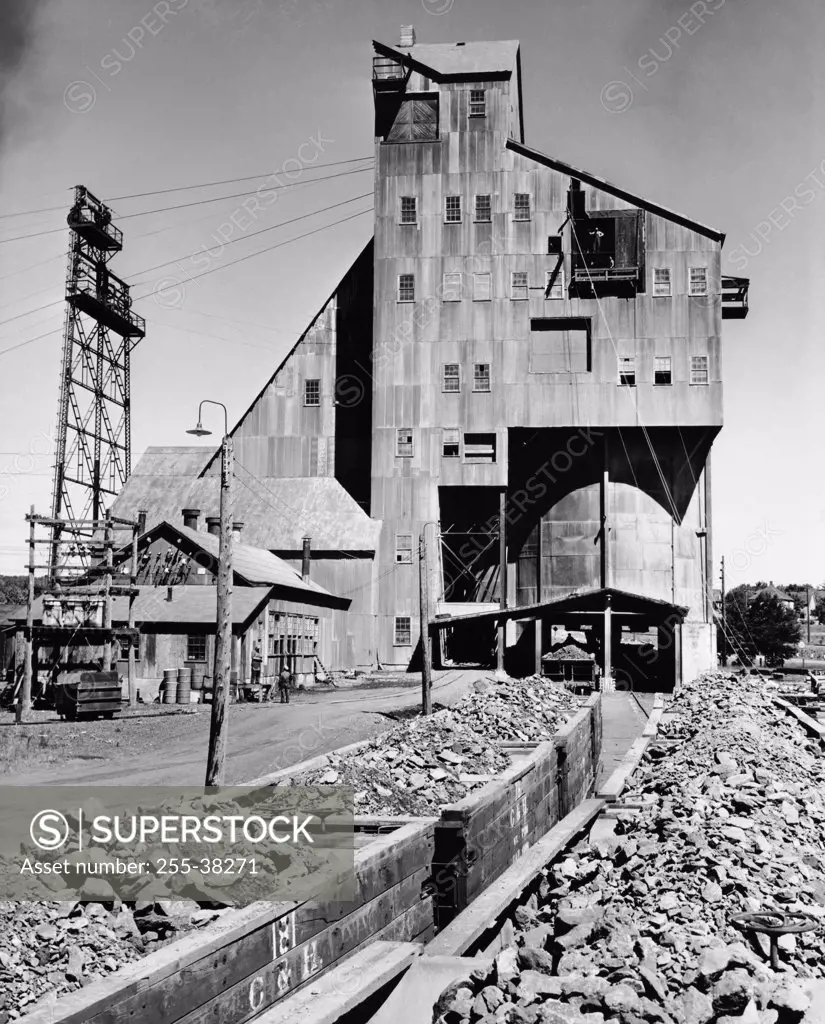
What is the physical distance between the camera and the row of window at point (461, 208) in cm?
5062

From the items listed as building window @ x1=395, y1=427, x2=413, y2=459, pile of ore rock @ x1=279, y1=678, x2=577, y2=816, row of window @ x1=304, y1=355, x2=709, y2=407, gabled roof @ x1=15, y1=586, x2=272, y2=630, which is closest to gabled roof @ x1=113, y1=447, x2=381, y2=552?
building window @ x1=395, y1=427, x2=413, y2=459

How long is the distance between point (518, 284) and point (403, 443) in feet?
31.3

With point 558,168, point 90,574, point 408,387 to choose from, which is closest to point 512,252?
point 558,168

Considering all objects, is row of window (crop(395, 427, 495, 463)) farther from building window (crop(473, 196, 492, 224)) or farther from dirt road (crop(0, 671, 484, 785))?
dirt road (crop(0, 671, 484, 785))

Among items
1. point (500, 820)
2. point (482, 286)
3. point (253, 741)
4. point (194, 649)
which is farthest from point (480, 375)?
point (500, 820)

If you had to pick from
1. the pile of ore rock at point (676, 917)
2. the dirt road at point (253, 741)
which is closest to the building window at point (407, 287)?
the dirt road at point (253, 741)

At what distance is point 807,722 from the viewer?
1141 inches

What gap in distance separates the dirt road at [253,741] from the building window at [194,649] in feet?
14.4

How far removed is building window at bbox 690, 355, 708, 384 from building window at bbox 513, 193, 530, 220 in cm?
1066

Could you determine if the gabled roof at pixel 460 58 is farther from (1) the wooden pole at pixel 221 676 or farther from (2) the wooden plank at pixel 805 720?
(1) the wooden pole at pixel 221 676

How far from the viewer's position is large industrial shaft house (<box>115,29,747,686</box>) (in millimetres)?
49625

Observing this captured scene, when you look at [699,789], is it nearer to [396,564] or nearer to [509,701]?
[509,701]

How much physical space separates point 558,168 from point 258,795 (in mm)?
43915

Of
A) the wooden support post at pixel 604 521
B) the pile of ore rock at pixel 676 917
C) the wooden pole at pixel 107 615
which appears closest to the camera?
the pile of ore rock at pixel 676 917
